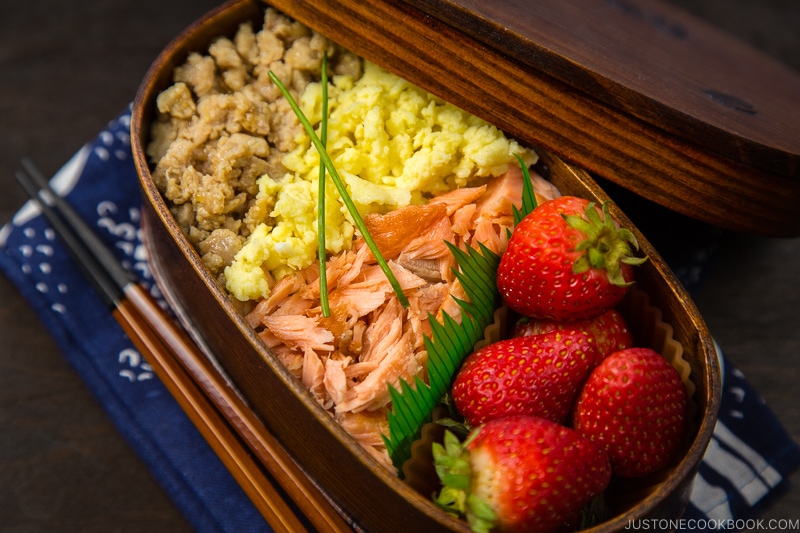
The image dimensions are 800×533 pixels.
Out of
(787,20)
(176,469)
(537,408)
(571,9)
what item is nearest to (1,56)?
(176,469)

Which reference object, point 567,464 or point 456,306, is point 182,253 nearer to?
point 456,306

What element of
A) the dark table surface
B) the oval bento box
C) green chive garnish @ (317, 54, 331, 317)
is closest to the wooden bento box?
the oval bento box

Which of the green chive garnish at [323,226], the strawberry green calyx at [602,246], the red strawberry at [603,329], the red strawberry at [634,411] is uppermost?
the green chive garnish at [323,226]

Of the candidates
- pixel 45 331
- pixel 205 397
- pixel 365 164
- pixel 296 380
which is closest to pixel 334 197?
pixel 365 164

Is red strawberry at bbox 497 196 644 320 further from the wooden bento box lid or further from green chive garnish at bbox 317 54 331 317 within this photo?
green chive garnish at bbox 317 54 331 317

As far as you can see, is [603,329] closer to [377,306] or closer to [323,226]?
[377,306]

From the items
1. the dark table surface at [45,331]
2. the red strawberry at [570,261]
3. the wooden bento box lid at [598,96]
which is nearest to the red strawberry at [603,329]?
the red strawberry at [570,261]

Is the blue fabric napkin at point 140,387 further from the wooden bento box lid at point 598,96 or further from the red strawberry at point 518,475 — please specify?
the red strawberry at point 518,475
